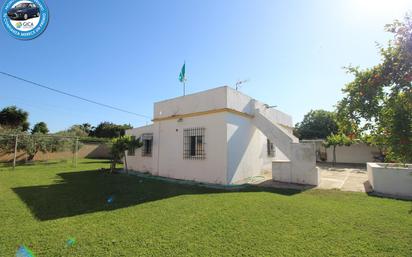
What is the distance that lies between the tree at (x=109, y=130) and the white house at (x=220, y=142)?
93.5ft

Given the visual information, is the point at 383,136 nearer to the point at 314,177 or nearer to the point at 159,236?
the point at 159,236

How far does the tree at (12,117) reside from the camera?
2642cm

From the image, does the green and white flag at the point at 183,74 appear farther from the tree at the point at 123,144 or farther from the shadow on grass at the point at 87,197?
the shadow on grass at the point at 87,197

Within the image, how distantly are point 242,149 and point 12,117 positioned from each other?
32881 mm

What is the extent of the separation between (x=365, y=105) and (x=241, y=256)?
279cm

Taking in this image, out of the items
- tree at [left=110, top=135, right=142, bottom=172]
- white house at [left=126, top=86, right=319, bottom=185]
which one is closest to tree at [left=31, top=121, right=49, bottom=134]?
tree at [left=110, top=135, right=142, bottom=172]

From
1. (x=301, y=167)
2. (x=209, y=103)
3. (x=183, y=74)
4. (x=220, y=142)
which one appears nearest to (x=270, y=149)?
(x=301, y=167)

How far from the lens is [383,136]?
2709 millimetres

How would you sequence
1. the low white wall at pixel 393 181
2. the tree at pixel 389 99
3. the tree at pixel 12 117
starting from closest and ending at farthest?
the tree at pixel 389 99 → the low white wall at pixel 393 181 → the tree at pixel 12 117

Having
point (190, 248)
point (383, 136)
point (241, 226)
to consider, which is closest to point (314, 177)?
point (241, 226)

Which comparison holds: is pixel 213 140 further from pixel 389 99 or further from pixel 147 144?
pixel 389 99

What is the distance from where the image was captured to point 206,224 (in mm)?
4207

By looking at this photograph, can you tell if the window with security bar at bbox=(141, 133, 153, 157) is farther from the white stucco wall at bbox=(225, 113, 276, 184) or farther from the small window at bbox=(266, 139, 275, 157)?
the small window at bbox=(266, 139, 275, 157)

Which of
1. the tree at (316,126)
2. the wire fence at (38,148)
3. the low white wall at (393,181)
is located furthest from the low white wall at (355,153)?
the wire fence at (38,148)
